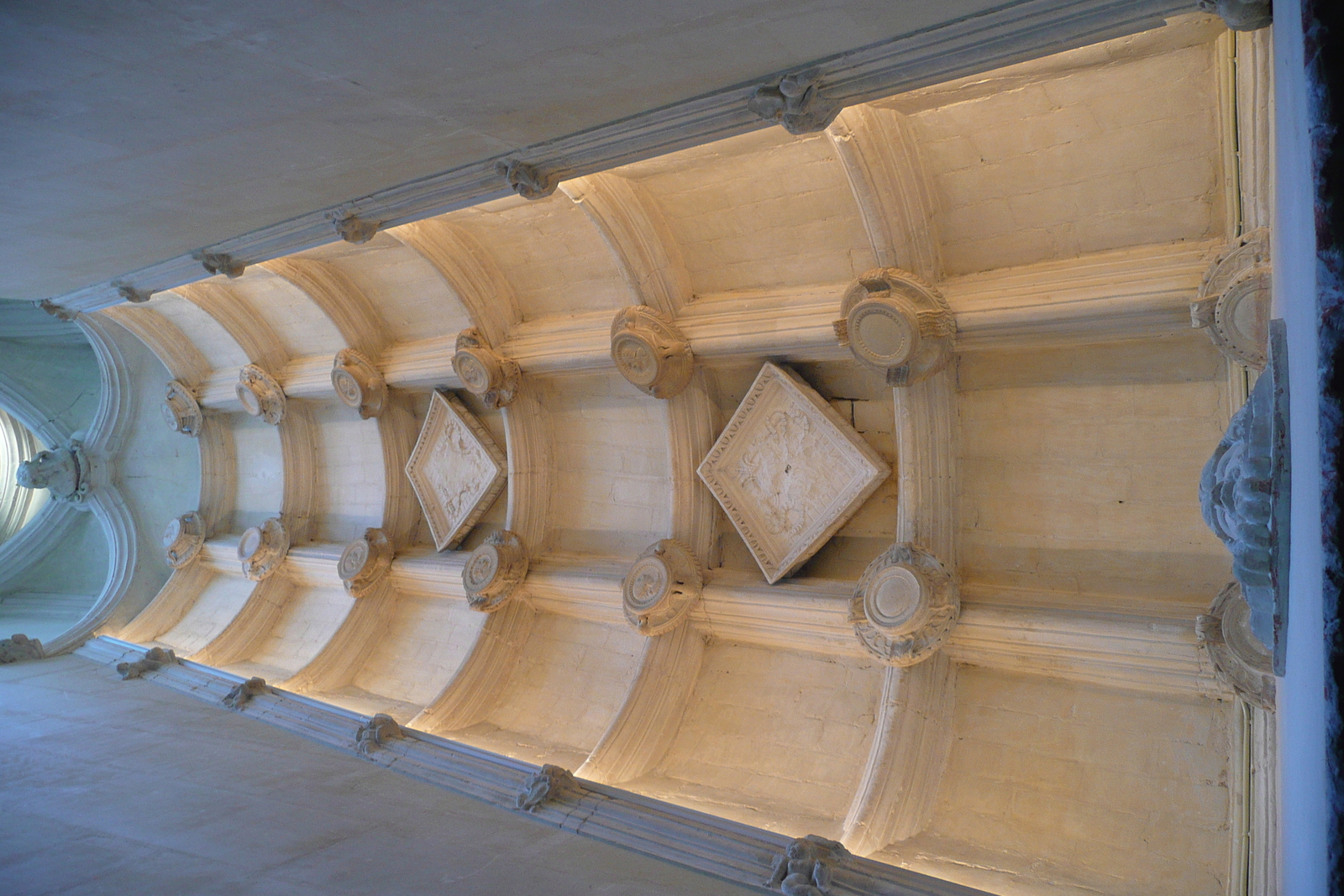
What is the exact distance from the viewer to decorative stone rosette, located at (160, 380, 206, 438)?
10.0m

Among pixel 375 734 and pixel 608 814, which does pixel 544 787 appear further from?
pixel 375 734

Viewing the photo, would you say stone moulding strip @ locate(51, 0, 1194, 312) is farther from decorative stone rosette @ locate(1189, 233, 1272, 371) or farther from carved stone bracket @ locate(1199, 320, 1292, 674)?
carved stone bracket @ locate(1199, 320, 1292, 674)

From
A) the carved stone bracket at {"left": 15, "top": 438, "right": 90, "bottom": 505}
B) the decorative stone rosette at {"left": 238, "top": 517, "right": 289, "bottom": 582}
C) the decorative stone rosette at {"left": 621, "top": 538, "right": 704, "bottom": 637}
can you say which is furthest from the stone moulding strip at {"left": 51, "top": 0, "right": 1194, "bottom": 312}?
the carved stone bracket at {"left": 15, "top": 438, "right": 90, "bottom": 505}

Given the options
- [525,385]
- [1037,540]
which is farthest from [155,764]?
[1037,540]

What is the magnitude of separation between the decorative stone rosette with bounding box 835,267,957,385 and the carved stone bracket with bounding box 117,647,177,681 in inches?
289

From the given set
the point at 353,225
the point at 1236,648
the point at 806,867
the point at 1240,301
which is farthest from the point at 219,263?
the point at 1236,648

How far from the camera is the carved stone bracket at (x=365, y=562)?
8.21 m

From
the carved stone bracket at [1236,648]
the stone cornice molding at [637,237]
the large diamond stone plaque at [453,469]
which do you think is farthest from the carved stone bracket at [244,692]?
the carved stone bracket at [1236,648]

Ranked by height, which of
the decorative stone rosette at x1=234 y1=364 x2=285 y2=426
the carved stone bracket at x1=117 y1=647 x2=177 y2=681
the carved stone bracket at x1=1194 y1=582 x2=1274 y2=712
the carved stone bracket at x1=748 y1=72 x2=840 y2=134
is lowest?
the carved stone bracket at x1=117 y1=647 x2=177 y2=681

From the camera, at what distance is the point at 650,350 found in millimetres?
5844

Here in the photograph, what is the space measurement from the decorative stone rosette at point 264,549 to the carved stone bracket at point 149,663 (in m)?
1.07

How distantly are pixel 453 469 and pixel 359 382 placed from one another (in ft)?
3.78

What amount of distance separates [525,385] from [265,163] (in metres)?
3.30

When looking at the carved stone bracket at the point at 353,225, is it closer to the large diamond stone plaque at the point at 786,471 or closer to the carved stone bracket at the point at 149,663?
the large diamond stone plaque at the point at 786,471
